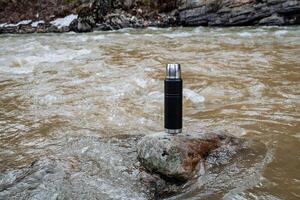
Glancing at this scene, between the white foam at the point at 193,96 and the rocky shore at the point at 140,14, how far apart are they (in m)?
10.4

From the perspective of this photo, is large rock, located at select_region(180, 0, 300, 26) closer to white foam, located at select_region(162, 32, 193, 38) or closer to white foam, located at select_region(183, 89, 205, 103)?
white foam, located at select_region(162, 32, 193, 38)

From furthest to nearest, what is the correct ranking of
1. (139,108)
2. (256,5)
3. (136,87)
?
1. (256,5)
2. (136,87)
3. (139,108)

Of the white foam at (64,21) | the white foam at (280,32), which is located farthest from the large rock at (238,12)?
the white foam at (64,21)

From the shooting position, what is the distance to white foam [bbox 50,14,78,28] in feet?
60.6

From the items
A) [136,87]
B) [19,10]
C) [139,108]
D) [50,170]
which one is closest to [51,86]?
[136,87]

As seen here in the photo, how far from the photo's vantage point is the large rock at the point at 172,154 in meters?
3.63

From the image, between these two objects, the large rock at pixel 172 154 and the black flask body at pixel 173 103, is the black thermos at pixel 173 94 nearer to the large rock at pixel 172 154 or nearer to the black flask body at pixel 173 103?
the black flask body at pixel 173 103

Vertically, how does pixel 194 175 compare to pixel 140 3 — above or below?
Answer: below

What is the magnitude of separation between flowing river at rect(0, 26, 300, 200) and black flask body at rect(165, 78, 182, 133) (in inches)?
20.7

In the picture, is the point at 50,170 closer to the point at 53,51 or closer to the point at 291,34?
the point at 53,51

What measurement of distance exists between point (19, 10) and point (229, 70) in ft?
51.8

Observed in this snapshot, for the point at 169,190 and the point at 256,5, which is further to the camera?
the point at 256,5

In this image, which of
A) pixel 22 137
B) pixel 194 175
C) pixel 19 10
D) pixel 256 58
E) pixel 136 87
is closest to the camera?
pixel 194 175

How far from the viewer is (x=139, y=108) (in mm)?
6055
